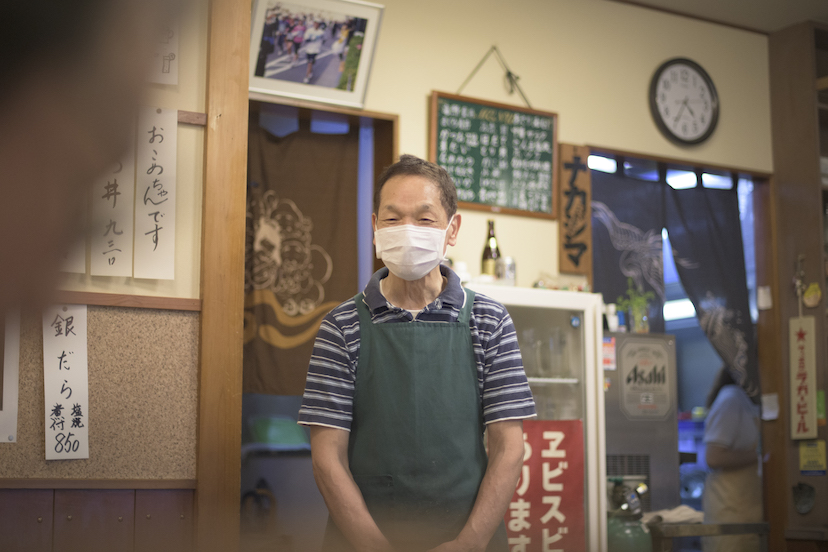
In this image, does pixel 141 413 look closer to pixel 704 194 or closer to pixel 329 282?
pixel 329 282

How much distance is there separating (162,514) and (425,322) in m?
0.73

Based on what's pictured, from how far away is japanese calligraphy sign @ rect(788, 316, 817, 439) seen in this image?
449 centimetres

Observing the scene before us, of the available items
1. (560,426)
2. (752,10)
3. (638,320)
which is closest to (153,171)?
(560,426)

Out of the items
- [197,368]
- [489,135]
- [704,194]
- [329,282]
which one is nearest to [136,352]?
[197,368]

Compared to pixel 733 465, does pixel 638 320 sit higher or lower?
higher

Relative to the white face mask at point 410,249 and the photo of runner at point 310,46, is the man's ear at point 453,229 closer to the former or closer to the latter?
the white face mask at point 410,249

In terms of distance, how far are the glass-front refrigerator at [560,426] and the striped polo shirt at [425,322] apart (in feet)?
5.69

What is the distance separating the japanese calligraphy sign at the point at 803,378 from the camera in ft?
14.7

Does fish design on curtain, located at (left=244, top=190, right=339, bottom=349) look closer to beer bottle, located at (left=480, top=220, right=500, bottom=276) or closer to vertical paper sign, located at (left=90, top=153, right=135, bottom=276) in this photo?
beer bottle, located at (left=480, top=220, right=500, bottom=276)

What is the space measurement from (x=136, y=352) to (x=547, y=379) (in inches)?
100.0

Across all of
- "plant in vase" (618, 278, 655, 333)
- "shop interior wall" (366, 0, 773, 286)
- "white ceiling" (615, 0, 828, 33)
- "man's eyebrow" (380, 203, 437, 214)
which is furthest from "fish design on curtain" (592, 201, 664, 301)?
"man's eyebrow" (380, 203, 437, 214)

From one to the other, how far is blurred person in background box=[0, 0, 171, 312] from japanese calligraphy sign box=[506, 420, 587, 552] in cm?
342

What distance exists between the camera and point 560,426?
365cm

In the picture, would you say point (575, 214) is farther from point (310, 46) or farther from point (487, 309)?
point (487, 309)
